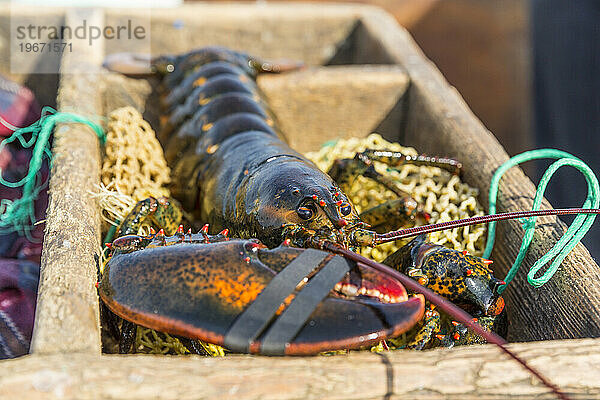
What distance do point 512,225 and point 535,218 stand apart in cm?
14

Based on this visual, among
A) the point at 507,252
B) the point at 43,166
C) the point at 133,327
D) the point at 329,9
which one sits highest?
the point at 329,9

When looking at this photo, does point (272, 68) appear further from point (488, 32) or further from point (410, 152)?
point (488, 32)

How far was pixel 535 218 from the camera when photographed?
2100 millimetres

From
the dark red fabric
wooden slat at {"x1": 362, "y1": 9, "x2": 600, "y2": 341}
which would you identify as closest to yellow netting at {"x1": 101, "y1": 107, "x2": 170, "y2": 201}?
the dark red fabric

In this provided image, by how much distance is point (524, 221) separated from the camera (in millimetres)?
2139

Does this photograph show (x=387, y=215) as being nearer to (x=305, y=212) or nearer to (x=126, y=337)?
(x=305, y=212)

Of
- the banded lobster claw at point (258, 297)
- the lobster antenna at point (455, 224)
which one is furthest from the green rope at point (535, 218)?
the banded lobster claw at point (258, 297)

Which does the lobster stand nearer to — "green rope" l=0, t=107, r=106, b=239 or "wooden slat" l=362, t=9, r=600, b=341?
"wooden slat" l=362, t=9, r=600, b=341

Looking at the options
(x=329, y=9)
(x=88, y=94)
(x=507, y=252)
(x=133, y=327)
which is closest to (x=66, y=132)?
(x=88, y=94)

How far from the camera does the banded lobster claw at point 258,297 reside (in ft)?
4.52

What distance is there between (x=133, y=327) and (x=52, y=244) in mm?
350

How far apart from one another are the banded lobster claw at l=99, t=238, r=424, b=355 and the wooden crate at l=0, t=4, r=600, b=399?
7 centimetres

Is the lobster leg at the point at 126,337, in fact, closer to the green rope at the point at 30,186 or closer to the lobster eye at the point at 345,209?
the lobster eye at the point at 345,209

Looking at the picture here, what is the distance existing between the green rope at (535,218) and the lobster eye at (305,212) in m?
0.64
